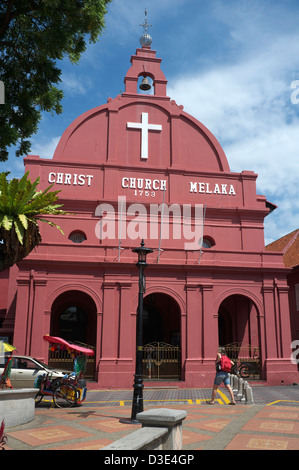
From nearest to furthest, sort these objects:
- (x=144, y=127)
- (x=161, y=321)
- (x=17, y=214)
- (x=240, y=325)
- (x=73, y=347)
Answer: (x=17, y=214), (x=73, y=347), (x=144, y=127), (x=240, y=325), (x=161, y=321)

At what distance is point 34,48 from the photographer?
1248 cm

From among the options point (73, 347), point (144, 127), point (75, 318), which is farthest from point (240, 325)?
point (73, 347)

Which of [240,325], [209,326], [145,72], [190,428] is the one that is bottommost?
[190,428]

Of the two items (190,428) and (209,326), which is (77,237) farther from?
(190,428)

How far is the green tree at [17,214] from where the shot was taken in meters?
10.8

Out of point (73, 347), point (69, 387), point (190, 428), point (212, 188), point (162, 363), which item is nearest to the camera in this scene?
point (190, 428)

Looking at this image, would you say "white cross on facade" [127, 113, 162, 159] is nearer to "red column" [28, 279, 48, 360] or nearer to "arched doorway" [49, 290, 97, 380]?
"arched doorway" [49, 290, 97, 380]

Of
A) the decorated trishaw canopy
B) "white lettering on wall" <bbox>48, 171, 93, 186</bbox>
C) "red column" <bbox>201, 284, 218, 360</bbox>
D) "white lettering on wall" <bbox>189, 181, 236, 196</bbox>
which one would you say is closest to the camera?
the decorated trishaw canopy

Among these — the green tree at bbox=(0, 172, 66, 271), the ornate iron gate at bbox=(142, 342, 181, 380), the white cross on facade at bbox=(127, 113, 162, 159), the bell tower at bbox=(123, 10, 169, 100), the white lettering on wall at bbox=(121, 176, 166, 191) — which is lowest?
the ornate iron gate at bbox=(142, 342, 181, 380)

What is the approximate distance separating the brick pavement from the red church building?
5.12 metres

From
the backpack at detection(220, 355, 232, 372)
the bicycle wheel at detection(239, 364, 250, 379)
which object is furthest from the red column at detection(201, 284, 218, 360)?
the backpack at detection(220, 355, 232, 372)

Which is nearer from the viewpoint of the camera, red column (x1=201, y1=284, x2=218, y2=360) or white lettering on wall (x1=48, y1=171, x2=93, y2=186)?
red column (x1=201, y1=284, x2=218, y2=360)

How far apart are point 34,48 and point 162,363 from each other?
13616 mm

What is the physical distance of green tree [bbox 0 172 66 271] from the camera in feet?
35.5
